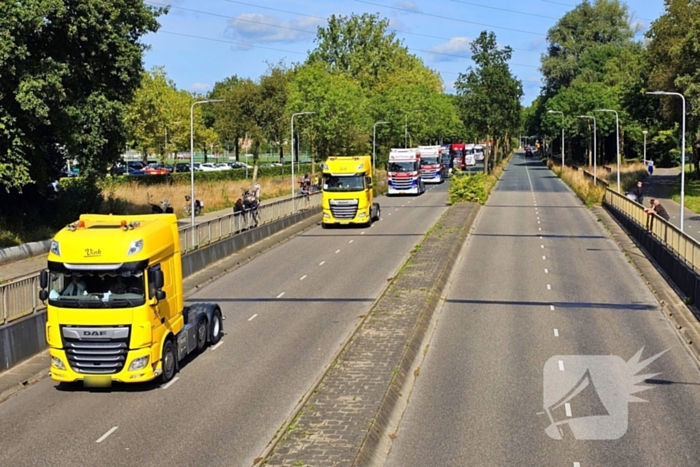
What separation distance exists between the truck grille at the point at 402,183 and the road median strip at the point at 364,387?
36.9 meters

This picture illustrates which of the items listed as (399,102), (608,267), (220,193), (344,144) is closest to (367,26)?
(399,102)

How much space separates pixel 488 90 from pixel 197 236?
67.2 meters

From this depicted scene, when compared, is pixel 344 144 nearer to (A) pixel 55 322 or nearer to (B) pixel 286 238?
(B) pixel 286 238

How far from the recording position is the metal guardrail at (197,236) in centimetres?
1697

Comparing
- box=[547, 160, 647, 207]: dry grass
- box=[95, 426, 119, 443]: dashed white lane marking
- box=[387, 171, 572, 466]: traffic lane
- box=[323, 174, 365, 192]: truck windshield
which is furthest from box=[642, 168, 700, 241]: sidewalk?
box=[95, 426, 119, 443]: dashed white lane marking

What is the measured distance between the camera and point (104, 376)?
14555 millimetres

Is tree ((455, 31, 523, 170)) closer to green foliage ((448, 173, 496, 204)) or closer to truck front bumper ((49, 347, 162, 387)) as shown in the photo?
green foliage ((448, 173, 496, 204))

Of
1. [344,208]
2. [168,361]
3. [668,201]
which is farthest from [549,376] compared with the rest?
[668,201]

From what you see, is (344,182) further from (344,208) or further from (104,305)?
(104,305)

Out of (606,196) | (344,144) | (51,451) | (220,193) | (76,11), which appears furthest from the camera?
(344,144)

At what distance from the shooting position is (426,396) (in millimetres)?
14820

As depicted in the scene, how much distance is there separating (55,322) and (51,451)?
293cm

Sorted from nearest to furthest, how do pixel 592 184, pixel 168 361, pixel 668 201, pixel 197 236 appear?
pixel 168 361 → pixel 197 236 → pixel 668 201 → pixel 592 184

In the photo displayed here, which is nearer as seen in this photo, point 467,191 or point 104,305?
point 104,305
